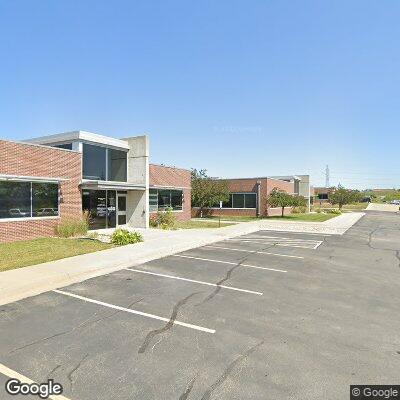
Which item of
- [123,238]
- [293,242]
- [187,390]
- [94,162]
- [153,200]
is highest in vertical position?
[94,162]

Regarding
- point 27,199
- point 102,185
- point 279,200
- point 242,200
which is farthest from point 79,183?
point 242,200

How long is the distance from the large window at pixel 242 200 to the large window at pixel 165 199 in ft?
37.3

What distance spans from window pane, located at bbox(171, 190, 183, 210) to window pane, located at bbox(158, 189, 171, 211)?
574mm

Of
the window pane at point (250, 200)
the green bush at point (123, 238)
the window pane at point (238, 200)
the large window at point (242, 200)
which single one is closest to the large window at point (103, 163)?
the green bush at point (123, 238)

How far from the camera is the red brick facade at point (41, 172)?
47.5 ft

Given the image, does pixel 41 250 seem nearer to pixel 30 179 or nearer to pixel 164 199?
pixel 30 179

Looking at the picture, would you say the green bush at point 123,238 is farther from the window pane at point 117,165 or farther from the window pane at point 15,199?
the window pane at point 117,165

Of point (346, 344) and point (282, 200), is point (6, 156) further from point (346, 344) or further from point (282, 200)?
point (282, 200)

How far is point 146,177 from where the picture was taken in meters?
21.9

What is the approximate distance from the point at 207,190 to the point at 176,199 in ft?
21.1

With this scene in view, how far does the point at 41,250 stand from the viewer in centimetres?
1243

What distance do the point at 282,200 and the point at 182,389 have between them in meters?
32.0

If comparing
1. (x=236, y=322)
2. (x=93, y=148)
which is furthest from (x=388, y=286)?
(x=93, y=148)

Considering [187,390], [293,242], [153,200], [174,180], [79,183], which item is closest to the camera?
[187,390]
